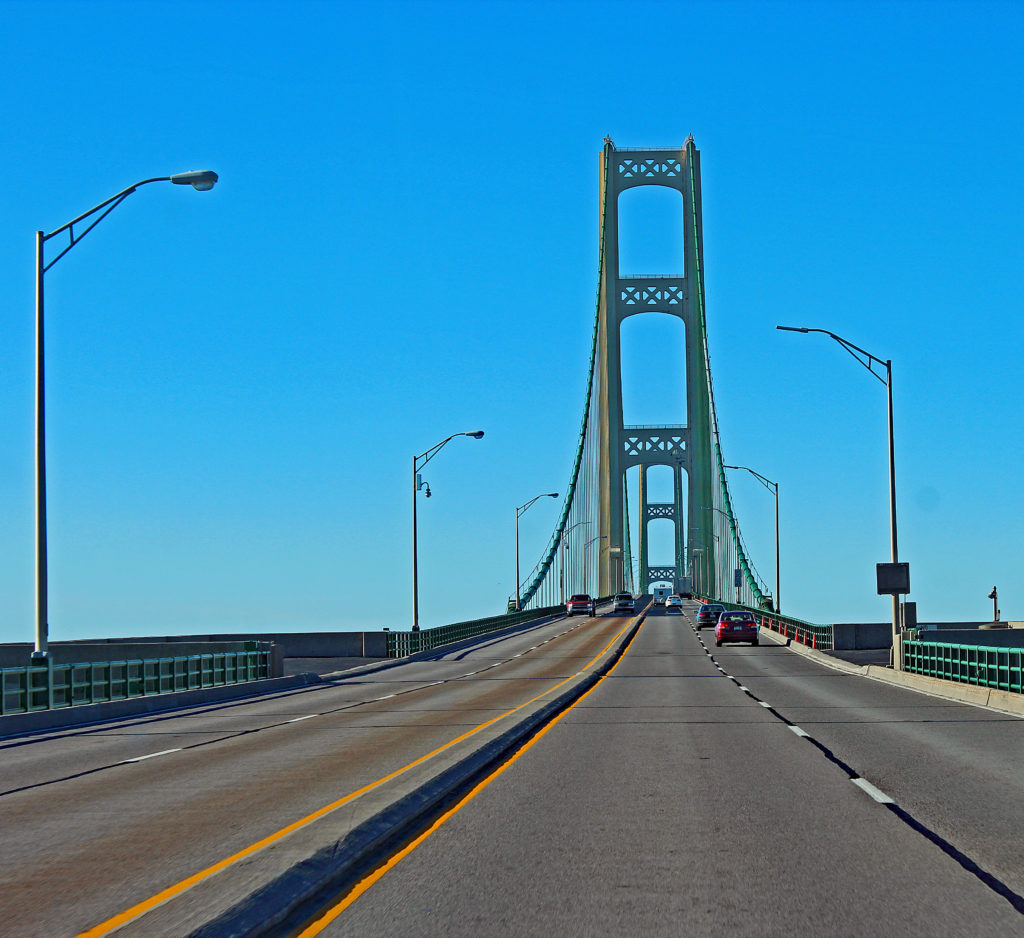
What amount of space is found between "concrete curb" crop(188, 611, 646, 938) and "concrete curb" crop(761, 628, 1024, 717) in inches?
473

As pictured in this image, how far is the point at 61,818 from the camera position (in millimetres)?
10258

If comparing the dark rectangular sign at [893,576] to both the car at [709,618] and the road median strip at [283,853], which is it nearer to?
the road median strip at [283,853]

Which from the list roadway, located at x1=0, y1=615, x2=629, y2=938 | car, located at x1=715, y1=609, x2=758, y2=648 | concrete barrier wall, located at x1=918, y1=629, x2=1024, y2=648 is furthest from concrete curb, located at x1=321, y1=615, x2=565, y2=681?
concrete barrier wall, located at x1=918, y1=629, x2=1024, y2=648

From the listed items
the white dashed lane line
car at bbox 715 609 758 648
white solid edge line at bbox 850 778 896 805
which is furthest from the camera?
car at bbox 715 609 758 648

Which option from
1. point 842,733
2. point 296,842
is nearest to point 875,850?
point 296,842

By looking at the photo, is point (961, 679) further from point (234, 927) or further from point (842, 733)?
point (234, 927)

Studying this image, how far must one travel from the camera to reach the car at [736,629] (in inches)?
2200

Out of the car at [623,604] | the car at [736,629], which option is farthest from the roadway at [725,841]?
the car at [623,604]

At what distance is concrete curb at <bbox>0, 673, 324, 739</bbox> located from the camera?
20.9 metres

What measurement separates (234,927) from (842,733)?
12978 mm

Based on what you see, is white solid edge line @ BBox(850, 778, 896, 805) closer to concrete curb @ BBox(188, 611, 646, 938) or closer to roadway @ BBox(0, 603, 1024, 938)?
roadway @ BBox(0, 603, 1024, 938)

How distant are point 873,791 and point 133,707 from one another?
17473 mm

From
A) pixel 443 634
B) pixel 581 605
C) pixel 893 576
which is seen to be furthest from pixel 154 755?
pixel 581 605

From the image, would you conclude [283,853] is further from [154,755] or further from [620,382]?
[620,382]
